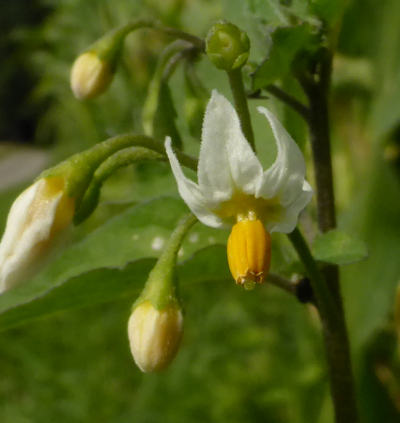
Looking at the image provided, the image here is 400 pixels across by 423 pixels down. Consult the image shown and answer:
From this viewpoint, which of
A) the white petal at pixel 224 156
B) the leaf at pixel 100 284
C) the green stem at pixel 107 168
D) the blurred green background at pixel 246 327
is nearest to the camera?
the white petal at pixel 224 156

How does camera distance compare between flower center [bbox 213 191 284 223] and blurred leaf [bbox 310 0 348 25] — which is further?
blurred leaf [bbox 310 0 348 25]

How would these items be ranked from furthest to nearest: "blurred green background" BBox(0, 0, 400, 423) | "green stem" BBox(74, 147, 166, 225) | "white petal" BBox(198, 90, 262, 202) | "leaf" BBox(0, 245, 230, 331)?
"blurred green background" BBox(0, 0, 400, 423) < "leaf" BBox(0, 245, 230, 331) < "green stem" BBox(74, 147, 166, 225) < "white petal" BBox(198, 90, 262, 202)

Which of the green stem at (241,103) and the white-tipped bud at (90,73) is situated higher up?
the green stem at (241,103)

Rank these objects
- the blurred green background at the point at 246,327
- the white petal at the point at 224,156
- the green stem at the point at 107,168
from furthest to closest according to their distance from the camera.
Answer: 1. the blurred green background at the point at 246,327
2. the green stem at the point at 107,168
3. the white petal at the point at 224,156

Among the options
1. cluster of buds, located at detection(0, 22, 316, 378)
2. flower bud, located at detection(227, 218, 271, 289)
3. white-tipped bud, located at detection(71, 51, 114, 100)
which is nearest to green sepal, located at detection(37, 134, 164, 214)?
cluster of buds, located at detection(0, 22, 316, 378)

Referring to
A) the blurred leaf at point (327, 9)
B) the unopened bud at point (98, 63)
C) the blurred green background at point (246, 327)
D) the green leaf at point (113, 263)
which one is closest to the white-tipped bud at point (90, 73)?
the unopened bud at point (98, 63)

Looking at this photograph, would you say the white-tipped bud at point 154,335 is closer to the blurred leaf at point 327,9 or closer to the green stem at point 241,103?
the green stem at point 241,103

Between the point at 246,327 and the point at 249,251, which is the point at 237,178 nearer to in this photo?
the point at 249,251

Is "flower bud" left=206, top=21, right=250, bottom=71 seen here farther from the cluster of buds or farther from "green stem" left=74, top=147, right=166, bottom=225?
"green stem" left=74, top=147, right=166, bottom=225
